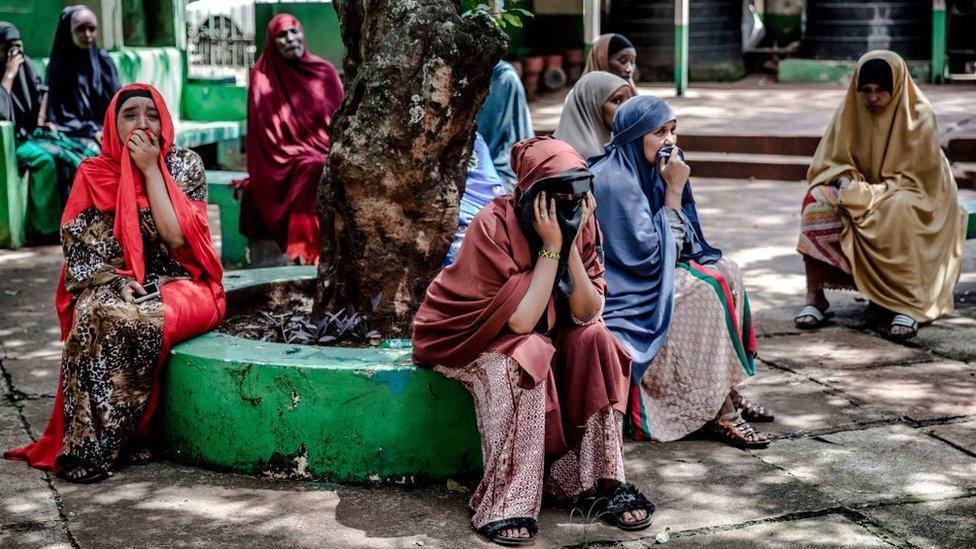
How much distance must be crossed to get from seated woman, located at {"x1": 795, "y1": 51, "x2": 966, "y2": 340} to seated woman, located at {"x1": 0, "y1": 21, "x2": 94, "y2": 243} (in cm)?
551

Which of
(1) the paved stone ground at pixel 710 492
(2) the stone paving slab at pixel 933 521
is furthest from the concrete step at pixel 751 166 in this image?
(2) the stone paving slab at pixel 933 521

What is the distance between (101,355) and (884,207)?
424cm

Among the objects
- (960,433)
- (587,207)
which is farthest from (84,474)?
(960,433)

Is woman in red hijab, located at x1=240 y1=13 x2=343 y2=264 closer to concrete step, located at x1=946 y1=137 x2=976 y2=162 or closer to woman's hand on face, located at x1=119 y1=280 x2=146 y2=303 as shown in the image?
woman's hand on face, located at x1=119 y1=280 x2=146 y2=303

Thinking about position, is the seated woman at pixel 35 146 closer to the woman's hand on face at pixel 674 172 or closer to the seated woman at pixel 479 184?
the seated woman at pixel 479 184

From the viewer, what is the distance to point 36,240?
380 inches

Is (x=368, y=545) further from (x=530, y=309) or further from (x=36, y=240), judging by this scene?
(x=36, y=240)

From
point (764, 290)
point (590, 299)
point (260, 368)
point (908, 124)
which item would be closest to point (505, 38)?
point (590, 299)

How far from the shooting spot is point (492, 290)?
457 cm

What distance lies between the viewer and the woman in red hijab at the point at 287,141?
8492 millimetres

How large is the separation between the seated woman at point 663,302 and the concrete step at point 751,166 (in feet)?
21.5

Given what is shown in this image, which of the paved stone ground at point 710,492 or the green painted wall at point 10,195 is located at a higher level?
the green painted wall at point 10,195

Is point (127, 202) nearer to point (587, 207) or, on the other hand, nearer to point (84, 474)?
point (84, 474)

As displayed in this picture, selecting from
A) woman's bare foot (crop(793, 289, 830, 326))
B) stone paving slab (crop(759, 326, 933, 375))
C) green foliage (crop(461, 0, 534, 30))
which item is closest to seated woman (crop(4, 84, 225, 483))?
green foliage (crop(461, 0, 534, 30))
